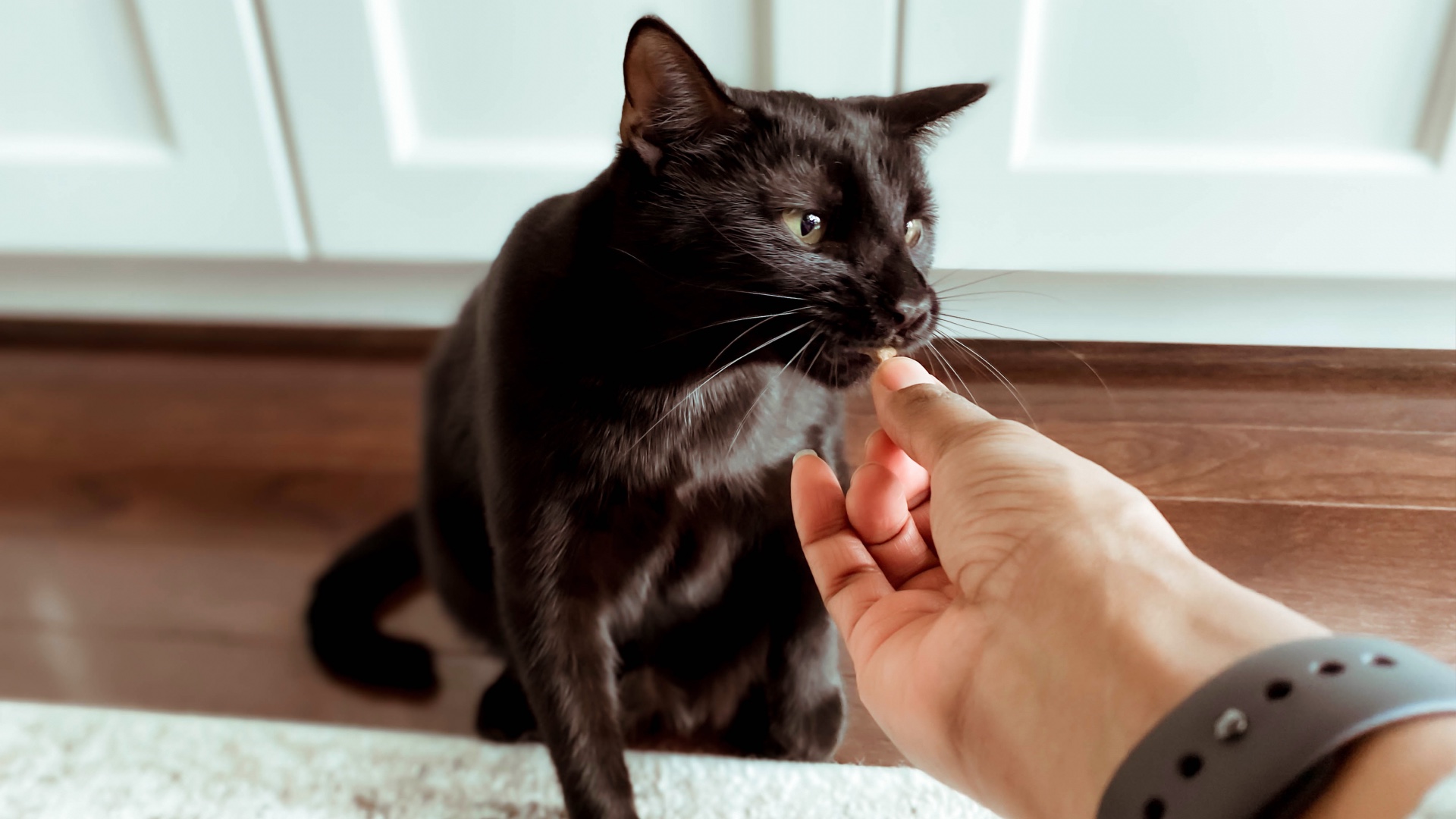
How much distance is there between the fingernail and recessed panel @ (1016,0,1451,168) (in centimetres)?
48

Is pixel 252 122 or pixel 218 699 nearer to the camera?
pixel 218 699

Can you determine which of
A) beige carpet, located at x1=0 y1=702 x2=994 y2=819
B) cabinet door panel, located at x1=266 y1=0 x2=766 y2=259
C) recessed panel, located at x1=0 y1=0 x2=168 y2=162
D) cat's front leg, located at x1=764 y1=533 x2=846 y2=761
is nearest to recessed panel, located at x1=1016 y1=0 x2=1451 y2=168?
cabinet door panel, located at x1=266 y1=0 x2=766 y2=259

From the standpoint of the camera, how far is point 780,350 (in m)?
0.66

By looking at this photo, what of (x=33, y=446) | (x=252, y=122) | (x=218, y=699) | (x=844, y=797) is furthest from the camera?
(x=33, y=446)

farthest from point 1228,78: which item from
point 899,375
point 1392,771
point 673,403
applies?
point 1392,771

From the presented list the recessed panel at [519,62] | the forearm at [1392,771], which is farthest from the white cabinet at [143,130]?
the forearm at [1392,771]

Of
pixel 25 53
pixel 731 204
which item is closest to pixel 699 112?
pixel 731 204

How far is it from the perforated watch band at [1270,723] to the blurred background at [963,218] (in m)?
0.38

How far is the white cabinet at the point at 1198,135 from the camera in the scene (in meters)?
0.97

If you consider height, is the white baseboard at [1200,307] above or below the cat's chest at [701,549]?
above

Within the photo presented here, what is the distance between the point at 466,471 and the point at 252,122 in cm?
65

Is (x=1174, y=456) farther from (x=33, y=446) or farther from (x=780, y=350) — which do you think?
(x=33, y=446)

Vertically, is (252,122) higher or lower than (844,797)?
higher

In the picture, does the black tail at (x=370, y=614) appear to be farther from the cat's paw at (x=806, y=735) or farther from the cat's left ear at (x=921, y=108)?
the cat's left ear at (x=921, y=108)
